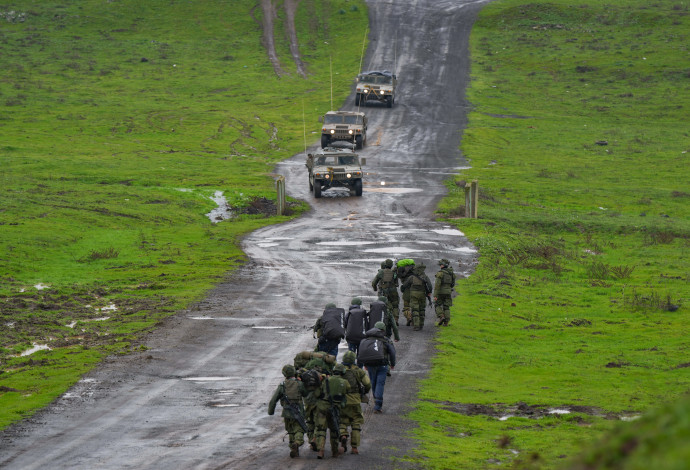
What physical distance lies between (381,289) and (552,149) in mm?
41892

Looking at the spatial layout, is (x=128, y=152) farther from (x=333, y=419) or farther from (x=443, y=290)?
(x=333, y=419)

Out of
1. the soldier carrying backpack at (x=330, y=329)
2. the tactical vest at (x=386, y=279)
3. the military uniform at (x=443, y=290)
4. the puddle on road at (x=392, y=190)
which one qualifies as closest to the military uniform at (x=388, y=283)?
the tactical vest at (x=386, y=279)

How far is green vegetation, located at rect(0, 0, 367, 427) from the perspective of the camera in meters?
25.2

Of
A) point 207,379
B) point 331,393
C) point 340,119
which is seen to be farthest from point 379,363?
point 340,119

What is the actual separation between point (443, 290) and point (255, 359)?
5.60m

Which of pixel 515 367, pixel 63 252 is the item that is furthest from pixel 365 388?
pixel 63 252

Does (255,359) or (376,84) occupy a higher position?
(376,84)

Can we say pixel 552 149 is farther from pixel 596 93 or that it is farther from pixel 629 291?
pixel 629 291

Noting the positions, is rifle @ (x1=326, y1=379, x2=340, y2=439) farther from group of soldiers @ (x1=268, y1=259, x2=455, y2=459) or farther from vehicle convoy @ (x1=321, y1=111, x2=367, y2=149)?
vehicle convoy @ (x1=321, y1=111, x2=367, y2=149)

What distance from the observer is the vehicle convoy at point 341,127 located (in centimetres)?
5538

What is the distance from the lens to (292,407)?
44.8 ft

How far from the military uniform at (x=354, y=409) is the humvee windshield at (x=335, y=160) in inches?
1263

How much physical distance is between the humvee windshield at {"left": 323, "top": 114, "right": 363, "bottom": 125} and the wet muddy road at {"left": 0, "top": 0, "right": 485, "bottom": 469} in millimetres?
4518

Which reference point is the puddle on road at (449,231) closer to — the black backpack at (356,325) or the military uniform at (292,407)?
the black backpack at (356,325)
